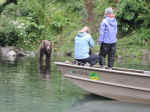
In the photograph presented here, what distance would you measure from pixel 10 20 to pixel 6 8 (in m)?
2.08

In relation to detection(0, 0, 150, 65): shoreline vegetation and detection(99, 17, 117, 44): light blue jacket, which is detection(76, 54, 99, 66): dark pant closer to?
detection(99, 17, 117, 44): light blue jacket

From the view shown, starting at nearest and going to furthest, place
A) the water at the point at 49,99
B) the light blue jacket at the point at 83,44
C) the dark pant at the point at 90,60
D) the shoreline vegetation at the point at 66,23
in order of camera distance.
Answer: the water at the point at 49,99, the light blue jacket at the point at 83,44, the dark pant at the point at 90,60, the shoreline vegetation at the point at 66,23

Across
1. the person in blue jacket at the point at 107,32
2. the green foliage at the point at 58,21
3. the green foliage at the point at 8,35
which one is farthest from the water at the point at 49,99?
the green foliage at the point at 58,21

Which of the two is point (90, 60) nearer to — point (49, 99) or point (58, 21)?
point (49, 99)

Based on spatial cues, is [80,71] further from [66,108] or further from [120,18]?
[120,18]

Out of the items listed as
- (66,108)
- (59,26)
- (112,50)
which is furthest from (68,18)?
(66,108)

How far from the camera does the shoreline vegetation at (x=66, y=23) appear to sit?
22375 millimetres

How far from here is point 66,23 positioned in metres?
25.8

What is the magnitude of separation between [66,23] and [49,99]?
17.8m

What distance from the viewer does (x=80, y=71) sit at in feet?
28.0

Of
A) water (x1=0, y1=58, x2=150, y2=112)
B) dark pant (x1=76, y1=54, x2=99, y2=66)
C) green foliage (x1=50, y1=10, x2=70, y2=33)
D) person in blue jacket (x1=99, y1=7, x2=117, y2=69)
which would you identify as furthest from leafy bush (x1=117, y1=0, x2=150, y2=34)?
dark pant (x1=76, y1=54, x2=99, y2=66)

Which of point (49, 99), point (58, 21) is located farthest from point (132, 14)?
point (49, 99)

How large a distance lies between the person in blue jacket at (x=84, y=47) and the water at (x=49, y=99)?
2.92 ft

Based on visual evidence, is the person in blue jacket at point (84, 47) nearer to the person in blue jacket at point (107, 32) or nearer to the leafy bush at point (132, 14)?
the person in blue jacket at point (107, 32)
